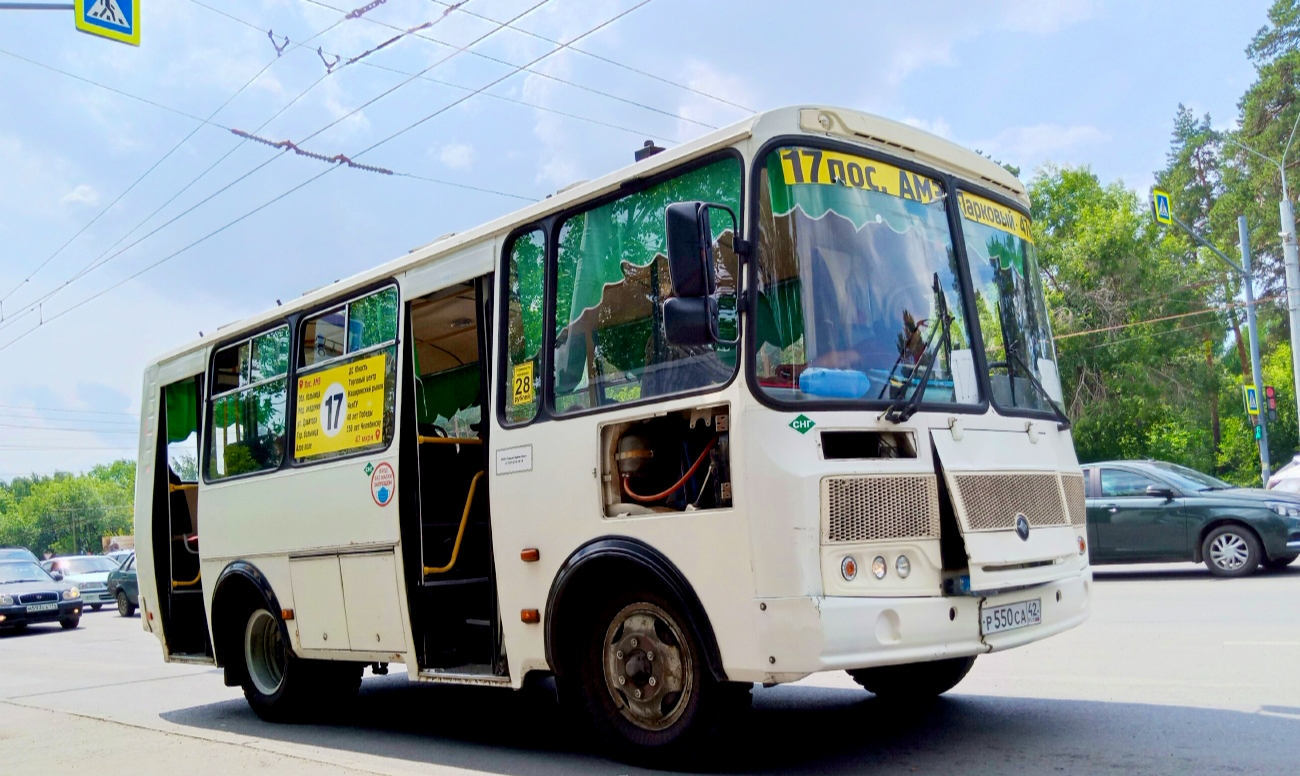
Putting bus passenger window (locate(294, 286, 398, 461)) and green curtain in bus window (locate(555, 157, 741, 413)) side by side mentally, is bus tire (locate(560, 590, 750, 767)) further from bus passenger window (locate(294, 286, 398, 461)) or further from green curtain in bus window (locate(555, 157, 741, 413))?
bus passenger window (locate(294, 286, 398, 461))

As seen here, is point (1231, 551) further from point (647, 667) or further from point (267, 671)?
point (267, 671)

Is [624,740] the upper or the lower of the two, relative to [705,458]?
lower

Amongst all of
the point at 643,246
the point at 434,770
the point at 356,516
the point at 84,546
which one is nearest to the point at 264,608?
the point at 356,516

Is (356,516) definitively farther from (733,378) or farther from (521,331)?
(733,378)

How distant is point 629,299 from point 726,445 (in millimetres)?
1057

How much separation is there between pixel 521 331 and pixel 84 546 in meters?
132

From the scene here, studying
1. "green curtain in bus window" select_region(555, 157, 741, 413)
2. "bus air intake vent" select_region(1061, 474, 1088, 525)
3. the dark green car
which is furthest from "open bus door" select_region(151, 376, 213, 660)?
the dark green car

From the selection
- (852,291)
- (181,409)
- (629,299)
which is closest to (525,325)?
(629,299)

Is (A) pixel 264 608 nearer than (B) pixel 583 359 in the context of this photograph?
No

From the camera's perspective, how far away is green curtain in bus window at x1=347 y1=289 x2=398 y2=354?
7902 mm

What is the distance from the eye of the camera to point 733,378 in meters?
5.32

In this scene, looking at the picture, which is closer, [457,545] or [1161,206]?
[457,545]

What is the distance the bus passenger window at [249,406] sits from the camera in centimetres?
904

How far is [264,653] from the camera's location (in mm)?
9250
